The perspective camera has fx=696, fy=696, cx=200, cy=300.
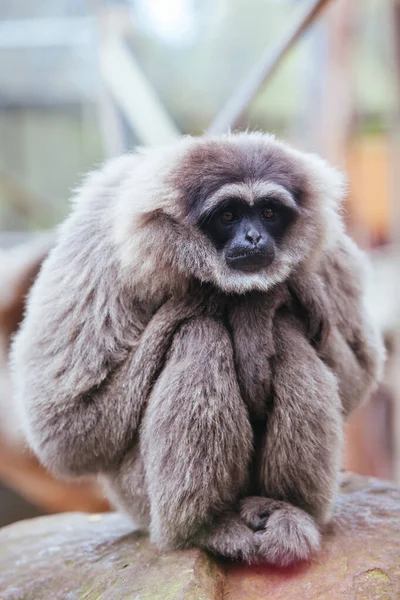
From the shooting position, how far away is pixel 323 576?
3719 millimetres

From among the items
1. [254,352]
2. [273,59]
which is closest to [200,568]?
[254,352]

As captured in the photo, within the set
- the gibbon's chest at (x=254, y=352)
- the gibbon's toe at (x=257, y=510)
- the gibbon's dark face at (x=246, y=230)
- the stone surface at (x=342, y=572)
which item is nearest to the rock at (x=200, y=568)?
the stone surface at (x=342, y=572)

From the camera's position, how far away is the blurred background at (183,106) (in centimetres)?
884

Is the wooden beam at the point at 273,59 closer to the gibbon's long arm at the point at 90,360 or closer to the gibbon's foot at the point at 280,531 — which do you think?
the gibbon's long arm at the point at 90,360

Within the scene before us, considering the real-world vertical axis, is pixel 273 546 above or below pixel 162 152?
below

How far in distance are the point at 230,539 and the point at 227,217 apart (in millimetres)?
1818

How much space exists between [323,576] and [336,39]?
36.3 ft

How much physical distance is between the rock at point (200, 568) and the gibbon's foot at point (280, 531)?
115 mm

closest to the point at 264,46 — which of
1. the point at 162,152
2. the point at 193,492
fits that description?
the point at 162,152

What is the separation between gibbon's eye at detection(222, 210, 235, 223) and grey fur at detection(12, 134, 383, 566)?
180 mm

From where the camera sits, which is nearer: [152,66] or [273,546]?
[273,546]

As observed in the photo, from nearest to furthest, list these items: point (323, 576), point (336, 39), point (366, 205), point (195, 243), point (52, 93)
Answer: point (323, 576) < point (195, 243) < point (336, 39) < point (366, 205) < point (52, 93)

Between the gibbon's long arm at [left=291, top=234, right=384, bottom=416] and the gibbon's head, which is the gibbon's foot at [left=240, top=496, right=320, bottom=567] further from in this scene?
the gibbon's head

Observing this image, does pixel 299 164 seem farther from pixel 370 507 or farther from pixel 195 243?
pixel 370 507
